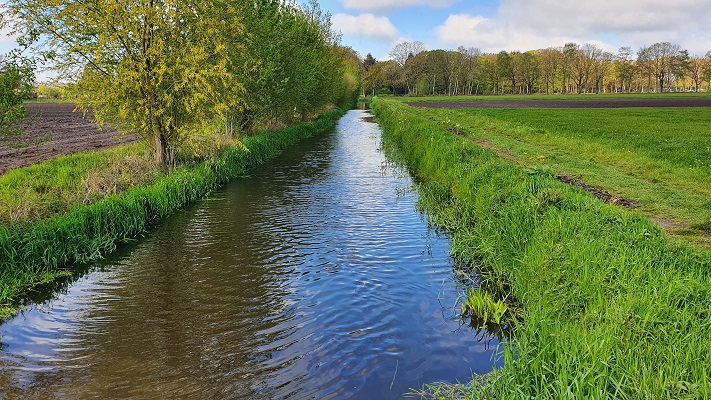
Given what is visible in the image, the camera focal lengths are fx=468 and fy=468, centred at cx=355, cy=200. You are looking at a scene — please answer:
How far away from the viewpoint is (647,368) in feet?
13.3

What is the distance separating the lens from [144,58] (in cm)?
1475

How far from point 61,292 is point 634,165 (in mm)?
17262

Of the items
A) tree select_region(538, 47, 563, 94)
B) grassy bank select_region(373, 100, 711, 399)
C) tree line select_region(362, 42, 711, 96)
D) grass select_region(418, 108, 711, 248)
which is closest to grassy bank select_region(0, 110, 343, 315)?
grassy bank select_region(373, 100, 711, 399)

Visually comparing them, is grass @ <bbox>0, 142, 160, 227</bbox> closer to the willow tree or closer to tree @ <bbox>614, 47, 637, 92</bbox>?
the willow tree

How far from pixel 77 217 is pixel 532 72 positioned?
426 feet

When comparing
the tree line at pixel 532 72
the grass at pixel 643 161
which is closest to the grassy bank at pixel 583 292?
the grass at pixel 643 161

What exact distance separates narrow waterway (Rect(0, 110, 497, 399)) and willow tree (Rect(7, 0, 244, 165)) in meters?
5.36

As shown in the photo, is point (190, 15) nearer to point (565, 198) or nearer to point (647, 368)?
point (565, 198)

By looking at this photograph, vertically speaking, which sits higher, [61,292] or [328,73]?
Result: [328,73]

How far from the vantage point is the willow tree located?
13797 mm

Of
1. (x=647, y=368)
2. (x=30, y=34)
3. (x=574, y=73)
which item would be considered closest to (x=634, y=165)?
(x=647, y=368)

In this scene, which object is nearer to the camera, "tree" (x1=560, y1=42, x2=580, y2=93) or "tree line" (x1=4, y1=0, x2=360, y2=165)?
"tree line" (x1=4, y1=0, x2=360, y2=165)

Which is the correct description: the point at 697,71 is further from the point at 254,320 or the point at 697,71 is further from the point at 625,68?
the point at 254,320

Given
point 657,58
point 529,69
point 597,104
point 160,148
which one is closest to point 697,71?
point 657,58
